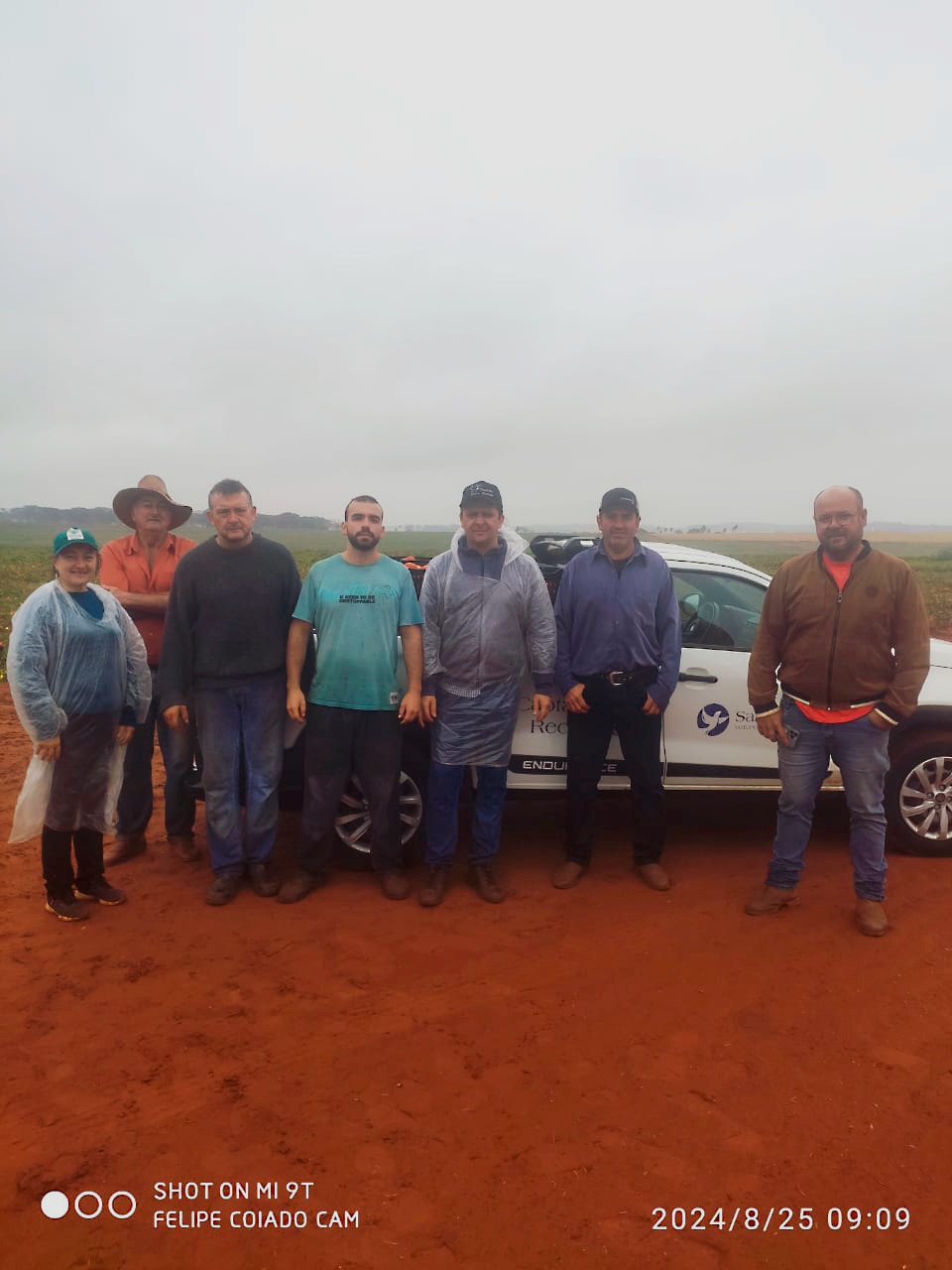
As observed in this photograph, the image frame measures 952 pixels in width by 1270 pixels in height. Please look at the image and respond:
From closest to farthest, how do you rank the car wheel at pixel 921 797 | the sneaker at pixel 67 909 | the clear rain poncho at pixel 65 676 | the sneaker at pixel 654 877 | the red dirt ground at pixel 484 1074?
the red dirt ground at pixel 484 1074
the clear rain poncho at pixel 65 676
the sneaker at pixel 67 909
the sneaker at pixel 654 877
the car wheel at pixel 921 797

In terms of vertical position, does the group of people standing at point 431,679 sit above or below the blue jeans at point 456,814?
above

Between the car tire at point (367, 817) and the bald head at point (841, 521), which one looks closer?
the bald head at point (841, 521)

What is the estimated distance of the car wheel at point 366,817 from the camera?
181 inches

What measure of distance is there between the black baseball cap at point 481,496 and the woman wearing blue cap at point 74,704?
1.80m

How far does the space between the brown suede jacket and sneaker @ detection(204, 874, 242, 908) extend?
122 inches

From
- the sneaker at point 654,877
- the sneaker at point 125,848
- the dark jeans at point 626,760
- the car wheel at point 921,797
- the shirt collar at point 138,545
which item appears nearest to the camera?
the dark jeans at point 626,760

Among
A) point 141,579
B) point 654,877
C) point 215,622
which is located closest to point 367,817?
point 215,622

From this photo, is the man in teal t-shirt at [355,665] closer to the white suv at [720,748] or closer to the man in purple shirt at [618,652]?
→ the white suv at [720,748]

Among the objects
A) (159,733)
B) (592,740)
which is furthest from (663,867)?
(159,733)

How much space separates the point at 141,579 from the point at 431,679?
182 centimetres

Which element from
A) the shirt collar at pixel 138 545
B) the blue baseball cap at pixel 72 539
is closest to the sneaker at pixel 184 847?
the shirt collar at pixel 138 545

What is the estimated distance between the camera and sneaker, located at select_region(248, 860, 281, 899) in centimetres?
434

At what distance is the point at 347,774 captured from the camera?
434cm

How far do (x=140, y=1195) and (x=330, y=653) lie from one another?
2.36 m
